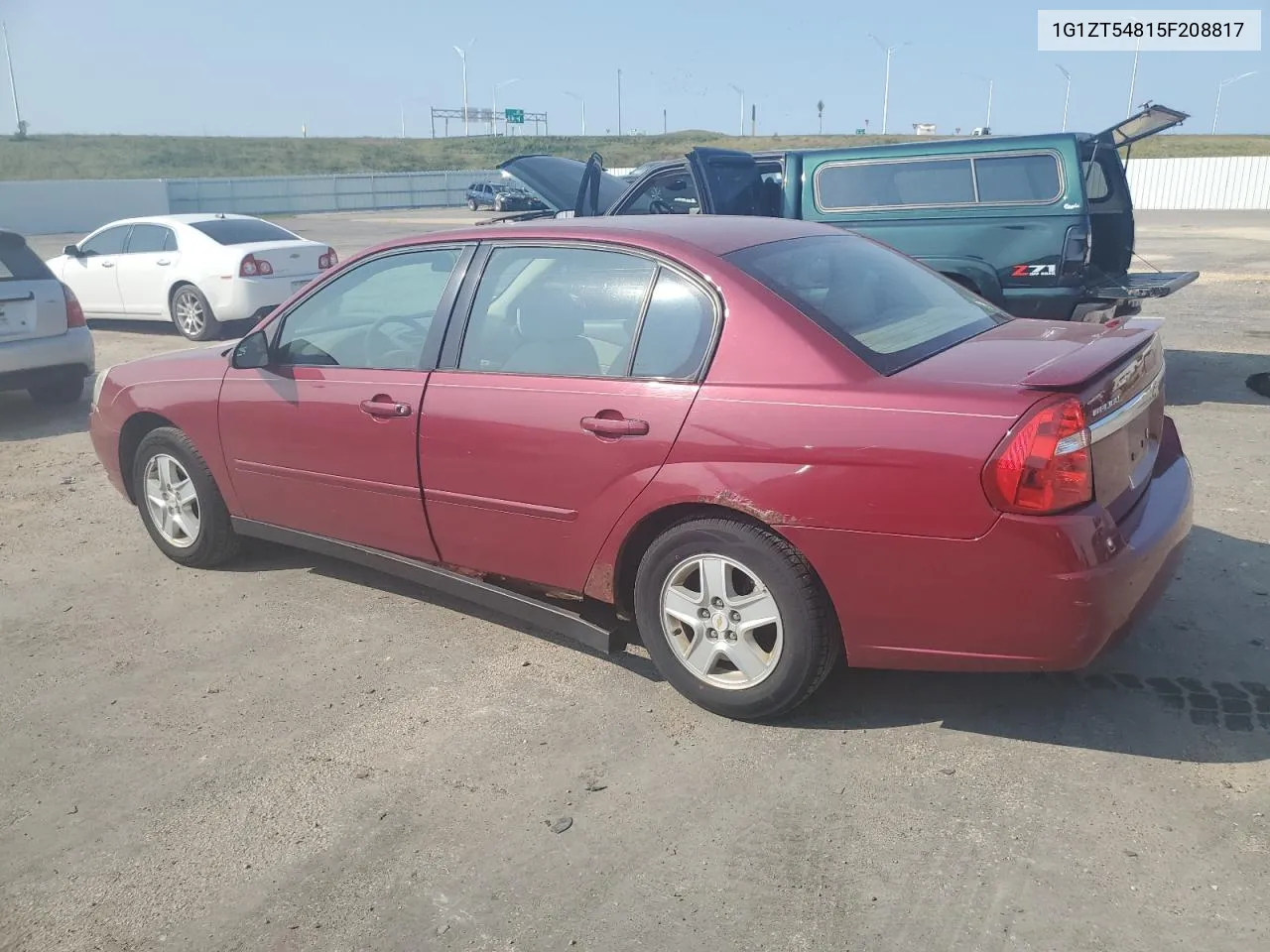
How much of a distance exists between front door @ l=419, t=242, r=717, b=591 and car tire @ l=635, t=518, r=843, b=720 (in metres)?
0.26

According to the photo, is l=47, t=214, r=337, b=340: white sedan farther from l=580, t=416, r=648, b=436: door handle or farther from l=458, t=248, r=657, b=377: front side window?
l=580, t=416, r=648, b=436: door handle

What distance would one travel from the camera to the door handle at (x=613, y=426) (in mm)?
3547

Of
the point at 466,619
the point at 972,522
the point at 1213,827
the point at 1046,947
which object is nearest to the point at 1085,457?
the point at 972,522

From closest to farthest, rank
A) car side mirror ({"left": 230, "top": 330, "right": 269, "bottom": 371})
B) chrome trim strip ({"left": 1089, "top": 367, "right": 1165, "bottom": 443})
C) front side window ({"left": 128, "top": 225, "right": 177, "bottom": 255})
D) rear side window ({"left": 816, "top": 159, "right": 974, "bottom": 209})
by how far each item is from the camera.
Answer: chrome trim strip ({"left": 1089, "top": 367, "right": 1165, "bottom": 443}) → car side mirror ({"left": 230, "top": 330, "right": 269, "bottom": 371}) → rear side window ({"left": 816, "top": 159, "right": 974, "bottom": 209}) → front side window ({"left": 128, "top": 225, "right": 177, "bottom": 255})

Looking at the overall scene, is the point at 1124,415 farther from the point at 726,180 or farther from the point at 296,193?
the point at 296,193

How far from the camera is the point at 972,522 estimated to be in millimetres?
3021

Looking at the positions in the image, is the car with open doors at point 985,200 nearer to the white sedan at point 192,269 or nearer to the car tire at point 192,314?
the white sedan at point 192,269

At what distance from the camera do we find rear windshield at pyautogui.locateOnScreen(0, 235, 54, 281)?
859cm

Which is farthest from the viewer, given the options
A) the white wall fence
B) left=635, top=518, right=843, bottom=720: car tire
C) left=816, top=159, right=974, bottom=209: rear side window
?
the white wall fence

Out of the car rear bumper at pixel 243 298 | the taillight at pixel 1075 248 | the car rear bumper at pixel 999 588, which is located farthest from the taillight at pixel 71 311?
the taillight at pixel 1075 248

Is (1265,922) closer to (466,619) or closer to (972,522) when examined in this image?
(972,522)

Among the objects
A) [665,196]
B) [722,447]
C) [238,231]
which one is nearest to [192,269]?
[238,231]

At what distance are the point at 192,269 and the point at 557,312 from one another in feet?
33.3

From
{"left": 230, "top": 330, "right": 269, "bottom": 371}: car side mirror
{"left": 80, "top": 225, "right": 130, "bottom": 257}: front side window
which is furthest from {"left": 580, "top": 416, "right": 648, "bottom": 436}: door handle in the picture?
{"left": 80, "top": 225, "right": 130, "bottom": 257}: front side window
